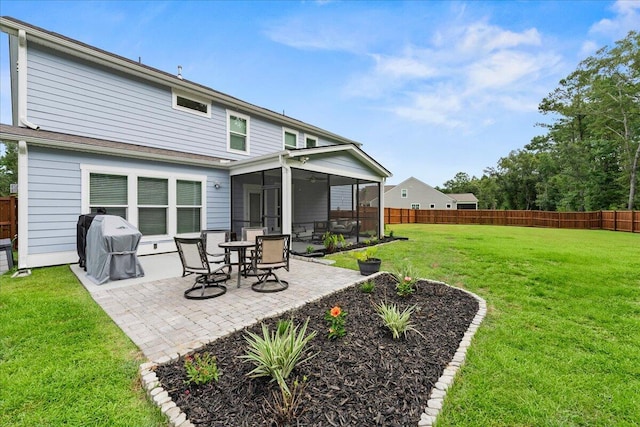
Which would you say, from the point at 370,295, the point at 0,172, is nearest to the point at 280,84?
the point at 370,295

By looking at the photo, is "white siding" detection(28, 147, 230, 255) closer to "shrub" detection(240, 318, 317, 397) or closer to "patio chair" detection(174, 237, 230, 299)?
"patio chair" detection(174, 237, 230, 299)

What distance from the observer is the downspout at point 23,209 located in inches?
239

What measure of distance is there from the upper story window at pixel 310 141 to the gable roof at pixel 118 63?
210 cm

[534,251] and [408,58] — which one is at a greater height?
[408,58]

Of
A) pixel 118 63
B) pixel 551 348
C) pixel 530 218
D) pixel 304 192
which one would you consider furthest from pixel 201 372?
pixel 530 218

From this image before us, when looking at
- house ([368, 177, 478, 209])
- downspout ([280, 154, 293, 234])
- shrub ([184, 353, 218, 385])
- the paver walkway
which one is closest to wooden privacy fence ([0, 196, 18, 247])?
the paver walkway

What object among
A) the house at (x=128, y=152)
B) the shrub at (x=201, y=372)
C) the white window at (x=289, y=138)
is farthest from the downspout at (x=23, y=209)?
the white window at (x=289, y=138)

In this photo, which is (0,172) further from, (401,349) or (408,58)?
(401,349)

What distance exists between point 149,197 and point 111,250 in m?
2.90

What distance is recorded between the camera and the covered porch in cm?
830

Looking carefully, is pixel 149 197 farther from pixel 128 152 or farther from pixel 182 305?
pixel 182 305

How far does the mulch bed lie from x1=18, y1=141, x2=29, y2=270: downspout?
21.0 feet

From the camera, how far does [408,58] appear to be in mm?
11109

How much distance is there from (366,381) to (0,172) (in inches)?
1657
